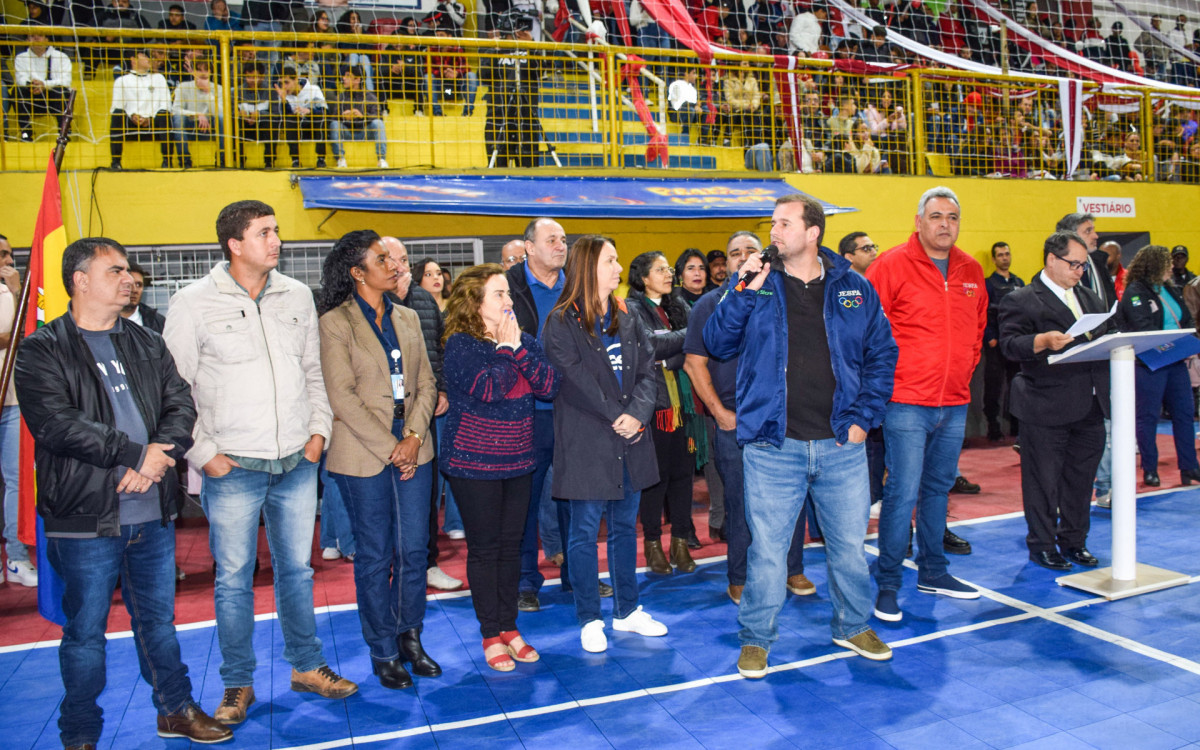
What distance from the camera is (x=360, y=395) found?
383 cm

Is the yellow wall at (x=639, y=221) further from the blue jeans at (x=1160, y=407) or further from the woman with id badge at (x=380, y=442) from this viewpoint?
the woman with id badge at (x=380, y=442)

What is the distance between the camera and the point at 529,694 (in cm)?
371

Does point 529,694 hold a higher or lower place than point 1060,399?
lower

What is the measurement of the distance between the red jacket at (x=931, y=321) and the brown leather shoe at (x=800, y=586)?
44.6 inches

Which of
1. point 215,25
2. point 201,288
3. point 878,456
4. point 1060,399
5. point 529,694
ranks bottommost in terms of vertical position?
point 529,694

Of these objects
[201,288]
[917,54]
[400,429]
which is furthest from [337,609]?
[917,54]

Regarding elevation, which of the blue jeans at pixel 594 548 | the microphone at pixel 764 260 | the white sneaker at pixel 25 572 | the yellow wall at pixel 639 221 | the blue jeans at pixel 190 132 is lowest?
the white sneaker at pixel 25 572

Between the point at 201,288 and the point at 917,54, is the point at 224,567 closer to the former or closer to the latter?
the point at 201,288

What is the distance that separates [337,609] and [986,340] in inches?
261

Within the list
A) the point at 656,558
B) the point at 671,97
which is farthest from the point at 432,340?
the point at 671,97

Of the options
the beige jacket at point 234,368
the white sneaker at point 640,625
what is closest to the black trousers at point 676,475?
the white sneaker at point 640,625

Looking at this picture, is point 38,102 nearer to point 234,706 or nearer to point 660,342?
point 660,342

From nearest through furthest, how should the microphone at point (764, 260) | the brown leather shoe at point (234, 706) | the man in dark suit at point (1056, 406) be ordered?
the brown leather shoe at point (234, 706), the microphone at point (764, 260), the man in dark suit at point (1056, 406)

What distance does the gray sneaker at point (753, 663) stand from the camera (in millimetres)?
3766
